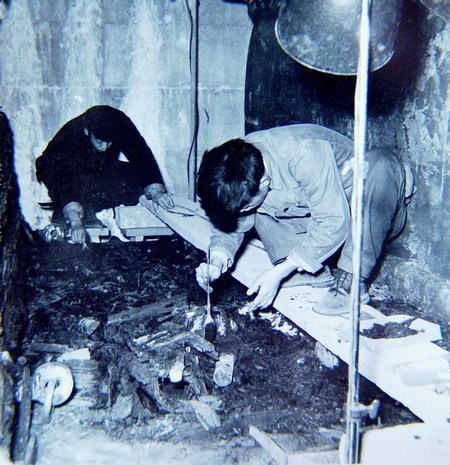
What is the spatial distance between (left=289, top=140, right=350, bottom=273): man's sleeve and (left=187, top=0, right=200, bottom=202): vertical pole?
445cm


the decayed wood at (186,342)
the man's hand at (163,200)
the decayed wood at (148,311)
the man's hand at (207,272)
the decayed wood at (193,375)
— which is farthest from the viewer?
the man's hand at (163,200)

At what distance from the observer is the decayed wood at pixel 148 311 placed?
169 inches

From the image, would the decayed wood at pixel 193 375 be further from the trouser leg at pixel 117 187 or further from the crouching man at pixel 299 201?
the trouser leg at pixel 117 187

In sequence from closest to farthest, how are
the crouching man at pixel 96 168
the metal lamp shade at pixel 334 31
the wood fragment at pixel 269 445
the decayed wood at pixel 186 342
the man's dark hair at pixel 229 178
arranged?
the metal lamp shade at pixel 334 31
the wood fragment at pixel 269 445
the man's dark hair at pixel 229 178
the decayed wood at pixel 186 342
the crouching man at pixel 96 168

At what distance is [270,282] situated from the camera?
11.5ft

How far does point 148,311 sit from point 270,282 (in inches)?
58.5

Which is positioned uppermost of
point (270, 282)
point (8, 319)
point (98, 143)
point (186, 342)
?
point (98, 143)

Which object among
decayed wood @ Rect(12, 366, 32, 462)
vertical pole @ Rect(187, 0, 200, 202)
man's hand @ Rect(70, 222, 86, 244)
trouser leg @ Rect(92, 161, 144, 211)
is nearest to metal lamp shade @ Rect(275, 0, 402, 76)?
decayed wood @ Rect(12, 366, 32, 462)

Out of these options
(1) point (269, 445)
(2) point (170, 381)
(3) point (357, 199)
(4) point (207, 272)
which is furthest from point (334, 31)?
(2) point (170, 381)

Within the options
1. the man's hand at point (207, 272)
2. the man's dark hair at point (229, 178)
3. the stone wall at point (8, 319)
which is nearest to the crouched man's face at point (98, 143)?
the stone wall at point (8, 319)

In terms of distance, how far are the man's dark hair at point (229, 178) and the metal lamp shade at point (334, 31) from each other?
1034 millimetres

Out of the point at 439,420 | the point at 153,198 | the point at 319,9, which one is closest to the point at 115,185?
the point at 153,198

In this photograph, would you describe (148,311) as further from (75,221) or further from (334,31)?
(334,31)

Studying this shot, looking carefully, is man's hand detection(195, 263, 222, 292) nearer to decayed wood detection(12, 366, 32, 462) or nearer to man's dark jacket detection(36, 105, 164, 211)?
decayed wood detection(12, 366, 32, 462)
